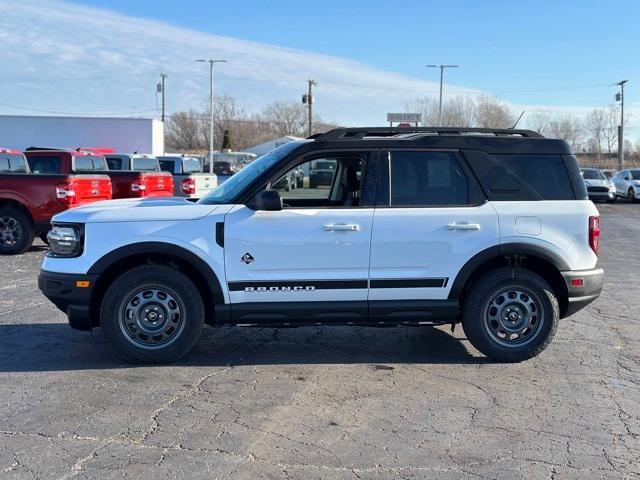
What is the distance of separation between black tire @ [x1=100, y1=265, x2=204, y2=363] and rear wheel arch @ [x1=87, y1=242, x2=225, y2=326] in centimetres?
11

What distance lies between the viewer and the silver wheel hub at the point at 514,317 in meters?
5.98

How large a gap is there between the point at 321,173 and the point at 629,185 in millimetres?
29591

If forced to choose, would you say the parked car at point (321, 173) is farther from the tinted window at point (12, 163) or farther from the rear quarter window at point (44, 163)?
the rear quarter window at point (44, 163)

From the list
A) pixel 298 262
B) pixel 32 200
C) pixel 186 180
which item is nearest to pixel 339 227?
pixel 298 262

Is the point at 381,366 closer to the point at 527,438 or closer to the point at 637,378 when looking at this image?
the point at 527,438

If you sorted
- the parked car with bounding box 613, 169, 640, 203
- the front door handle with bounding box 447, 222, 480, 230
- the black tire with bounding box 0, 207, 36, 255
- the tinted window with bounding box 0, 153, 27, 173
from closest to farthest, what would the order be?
1. the front door handle with bounding box 447, 222, 480, 230
2. the black tire with bounding box 0, 207, 36, 255
3. the tinted window with bounding box 0, 153, 27, 173
4. the parked car with bounding box 613, 169, 640, 203

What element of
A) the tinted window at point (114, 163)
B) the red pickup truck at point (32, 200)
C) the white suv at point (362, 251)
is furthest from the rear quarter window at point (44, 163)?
the white suv at point (362, 251)

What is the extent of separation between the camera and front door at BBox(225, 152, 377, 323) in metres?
5.68

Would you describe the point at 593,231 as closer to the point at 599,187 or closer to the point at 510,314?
the point at 510,314

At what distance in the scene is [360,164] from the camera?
605 cm

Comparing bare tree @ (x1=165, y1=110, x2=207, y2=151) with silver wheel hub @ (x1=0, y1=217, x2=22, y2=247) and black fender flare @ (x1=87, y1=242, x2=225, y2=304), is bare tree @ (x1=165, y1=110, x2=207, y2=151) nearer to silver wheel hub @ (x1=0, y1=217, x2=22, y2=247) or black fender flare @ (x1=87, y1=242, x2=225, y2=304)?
silver wheel hub @ (x1=0, y1=217, x2=22, y2=247)

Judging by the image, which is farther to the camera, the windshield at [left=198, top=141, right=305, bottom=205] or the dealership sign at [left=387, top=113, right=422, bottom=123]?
the dealership sign at [left=387, top=113, right=422, bottom=123]

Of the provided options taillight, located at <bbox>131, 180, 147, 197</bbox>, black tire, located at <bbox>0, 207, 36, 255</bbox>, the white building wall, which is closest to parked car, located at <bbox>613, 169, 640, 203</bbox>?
taillight, located at <bbox>131, 180, 147, 197</bbox>

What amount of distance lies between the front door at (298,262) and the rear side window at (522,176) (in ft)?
3.57
